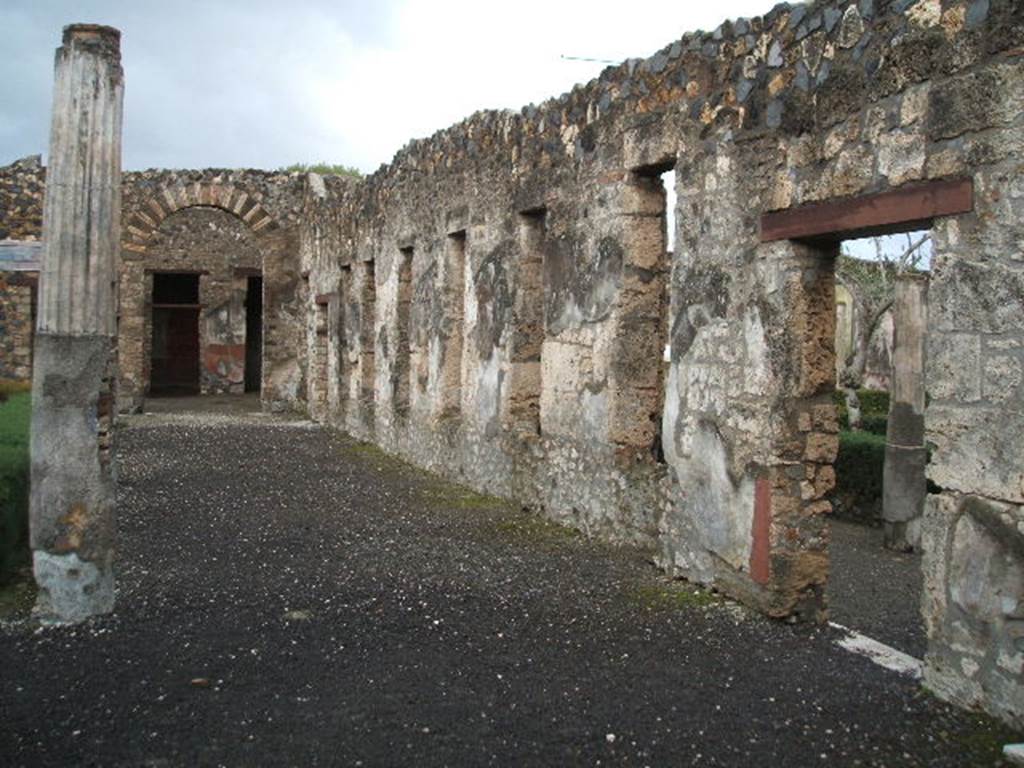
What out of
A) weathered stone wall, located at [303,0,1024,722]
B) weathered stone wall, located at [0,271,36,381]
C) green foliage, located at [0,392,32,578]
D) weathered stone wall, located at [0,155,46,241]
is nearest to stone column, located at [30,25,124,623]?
green foliage, located at [0,392,32,578]

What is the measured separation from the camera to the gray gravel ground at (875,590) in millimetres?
5777

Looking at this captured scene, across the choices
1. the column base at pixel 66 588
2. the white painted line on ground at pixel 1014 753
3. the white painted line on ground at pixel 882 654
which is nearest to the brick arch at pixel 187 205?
the column base at pixel 66 588

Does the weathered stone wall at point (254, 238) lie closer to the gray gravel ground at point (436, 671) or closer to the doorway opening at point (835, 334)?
the gray gravel ground at point (436, 671)

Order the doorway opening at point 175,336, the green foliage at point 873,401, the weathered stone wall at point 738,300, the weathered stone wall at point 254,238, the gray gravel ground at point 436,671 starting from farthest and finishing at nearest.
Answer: the doorway opening at point 175,336 < the weathered stone wall at point 254,238 < the green foliage at point 873,401 < the weathered stone wall at point 738,300 < the gray gravel ground at point 436,671

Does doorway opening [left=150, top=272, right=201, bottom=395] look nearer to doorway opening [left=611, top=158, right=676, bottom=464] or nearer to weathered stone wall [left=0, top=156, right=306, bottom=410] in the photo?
weathered stone wall [left=0, top=156, right=306, bottom=410]

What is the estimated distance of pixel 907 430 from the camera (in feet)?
30.9

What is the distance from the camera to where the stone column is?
16.9 ft

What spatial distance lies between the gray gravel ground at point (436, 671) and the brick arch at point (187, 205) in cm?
1255

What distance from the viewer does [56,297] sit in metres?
5.12

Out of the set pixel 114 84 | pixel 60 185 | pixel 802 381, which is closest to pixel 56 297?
pixel 60 185

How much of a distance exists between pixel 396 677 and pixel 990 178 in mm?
3166

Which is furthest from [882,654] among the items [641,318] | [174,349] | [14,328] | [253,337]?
[174,349]

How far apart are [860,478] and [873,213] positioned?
257 inches

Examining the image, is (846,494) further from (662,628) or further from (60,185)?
(60,185)
